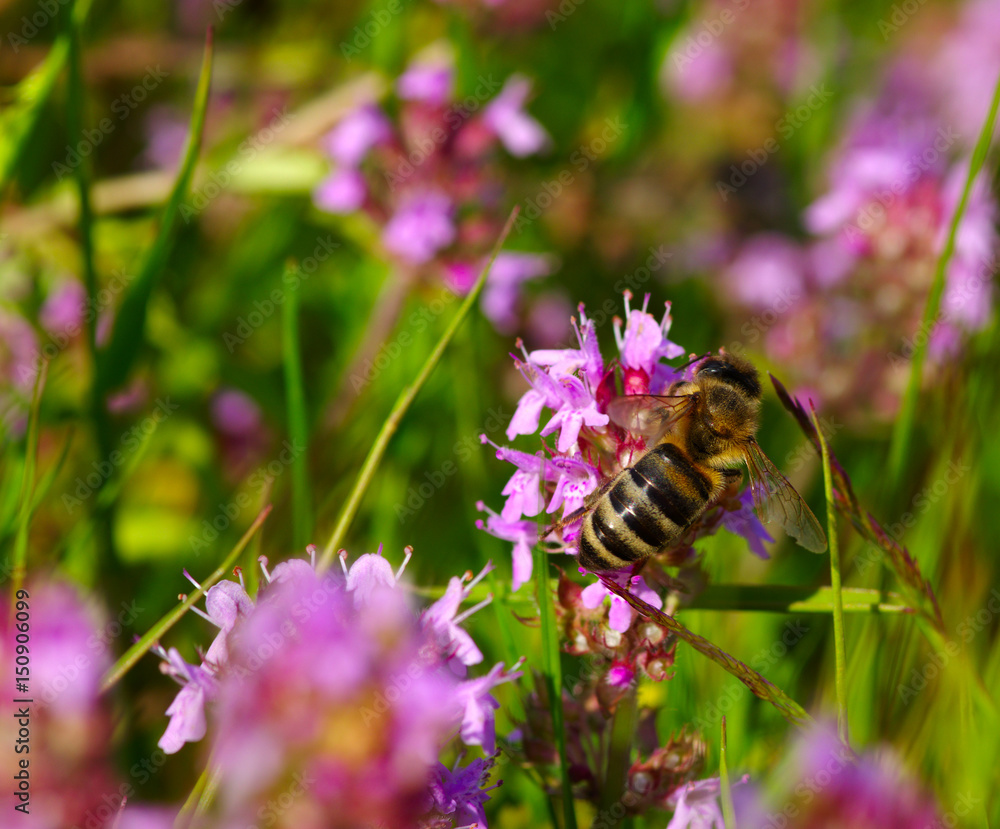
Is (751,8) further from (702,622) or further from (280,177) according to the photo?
(702,622)

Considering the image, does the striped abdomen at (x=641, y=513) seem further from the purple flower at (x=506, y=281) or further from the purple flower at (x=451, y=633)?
the purple flower at (x=506, y=281)

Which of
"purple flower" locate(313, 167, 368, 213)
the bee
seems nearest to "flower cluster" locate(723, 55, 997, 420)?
the bee

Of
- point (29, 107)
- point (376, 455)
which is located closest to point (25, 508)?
point (376, 455)

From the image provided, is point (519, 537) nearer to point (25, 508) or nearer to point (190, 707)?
point (190, 707)

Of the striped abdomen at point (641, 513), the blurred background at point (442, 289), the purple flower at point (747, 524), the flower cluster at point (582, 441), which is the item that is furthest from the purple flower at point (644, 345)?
the blurred background at point (442, 289)

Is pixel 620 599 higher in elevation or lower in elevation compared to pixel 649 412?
lower

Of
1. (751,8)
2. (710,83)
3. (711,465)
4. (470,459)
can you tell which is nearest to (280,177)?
(470,459)

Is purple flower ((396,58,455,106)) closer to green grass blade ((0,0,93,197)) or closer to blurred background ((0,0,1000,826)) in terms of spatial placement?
blurred background ((0,0,1000,826))
